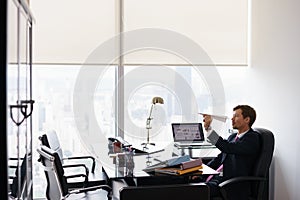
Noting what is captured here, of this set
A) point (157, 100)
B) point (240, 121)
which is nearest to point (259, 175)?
point (240, 121)

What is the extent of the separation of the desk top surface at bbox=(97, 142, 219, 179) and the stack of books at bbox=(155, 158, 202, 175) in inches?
2.4

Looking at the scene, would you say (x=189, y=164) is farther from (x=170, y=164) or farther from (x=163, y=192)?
(x=163, y=192)

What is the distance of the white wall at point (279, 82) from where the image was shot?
3.74 m

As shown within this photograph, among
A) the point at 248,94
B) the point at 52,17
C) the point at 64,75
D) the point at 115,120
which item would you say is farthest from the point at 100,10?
the point at 248,94

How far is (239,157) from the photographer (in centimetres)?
324

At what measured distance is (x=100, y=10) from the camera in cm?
425

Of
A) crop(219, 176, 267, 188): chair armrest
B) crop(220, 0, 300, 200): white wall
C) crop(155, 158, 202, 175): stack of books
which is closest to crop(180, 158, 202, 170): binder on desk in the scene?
crop(155, 158, 202, 175): stack of books

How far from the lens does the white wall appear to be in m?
3.74

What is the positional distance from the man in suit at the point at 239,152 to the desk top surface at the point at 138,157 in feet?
0.61

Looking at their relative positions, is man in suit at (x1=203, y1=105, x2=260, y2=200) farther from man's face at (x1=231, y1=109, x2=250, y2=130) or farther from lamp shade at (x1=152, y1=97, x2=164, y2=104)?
lamp shade at (x1=152, y1=97, x2=164, y2=104)

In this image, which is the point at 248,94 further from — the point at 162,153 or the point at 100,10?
the point at 100,10

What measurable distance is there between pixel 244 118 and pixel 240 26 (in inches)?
61.5

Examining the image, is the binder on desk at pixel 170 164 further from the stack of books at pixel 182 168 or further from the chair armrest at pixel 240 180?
the chair armrest at pixel 240 180

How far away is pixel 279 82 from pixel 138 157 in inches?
64.1
